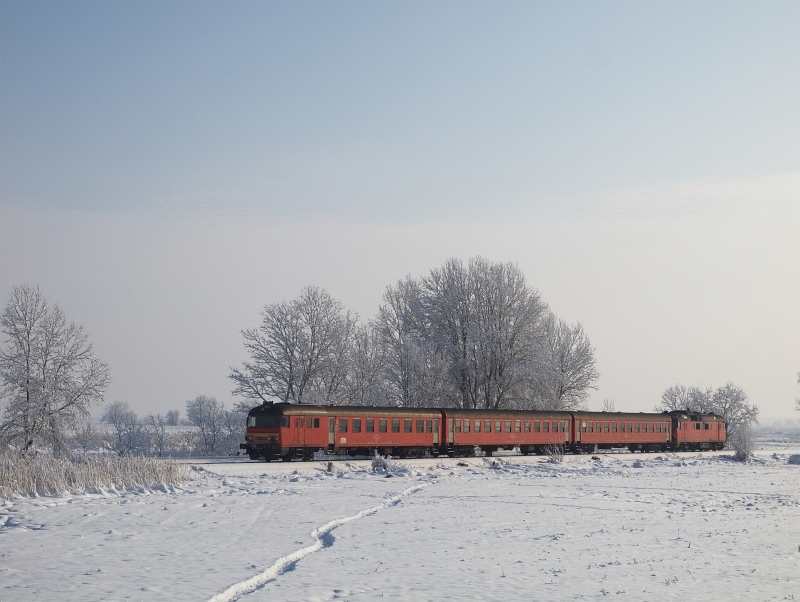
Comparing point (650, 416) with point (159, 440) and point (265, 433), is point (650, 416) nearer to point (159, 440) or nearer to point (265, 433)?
point (265, 433)

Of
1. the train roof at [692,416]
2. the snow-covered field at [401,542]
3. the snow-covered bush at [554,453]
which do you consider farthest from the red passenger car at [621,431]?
the snow-covered field at [401,542]

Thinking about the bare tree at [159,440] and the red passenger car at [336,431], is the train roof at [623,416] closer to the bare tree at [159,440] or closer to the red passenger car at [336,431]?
the red passenger car at [336,431]

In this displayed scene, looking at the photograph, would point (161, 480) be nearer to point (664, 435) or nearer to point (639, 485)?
point (639, 485)

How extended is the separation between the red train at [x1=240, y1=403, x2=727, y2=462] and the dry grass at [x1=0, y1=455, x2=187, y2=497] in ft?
29.6

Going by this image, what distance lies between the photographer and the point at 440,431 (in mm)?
40656

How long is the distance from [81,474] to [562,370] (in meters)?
47.8

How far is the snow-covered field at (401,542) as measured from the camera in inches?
447

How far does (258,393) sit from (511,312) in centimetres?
1960

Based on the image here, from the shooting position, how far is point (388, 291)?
67125mm

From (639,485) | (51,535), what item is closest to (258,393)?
(639,485)

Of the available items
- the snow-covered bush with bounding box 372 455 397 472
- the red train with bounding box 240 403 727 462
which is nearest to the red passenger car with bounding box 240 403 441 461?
the red train with bounding box 240 403 727 462

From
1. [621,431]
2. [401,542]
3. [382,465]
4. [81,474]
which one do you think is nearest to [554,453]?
[621,431]

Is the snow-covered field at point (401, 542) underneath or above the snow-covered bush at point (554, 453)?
above

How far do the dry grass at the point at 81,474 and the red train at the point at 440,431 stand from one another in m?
9.01
